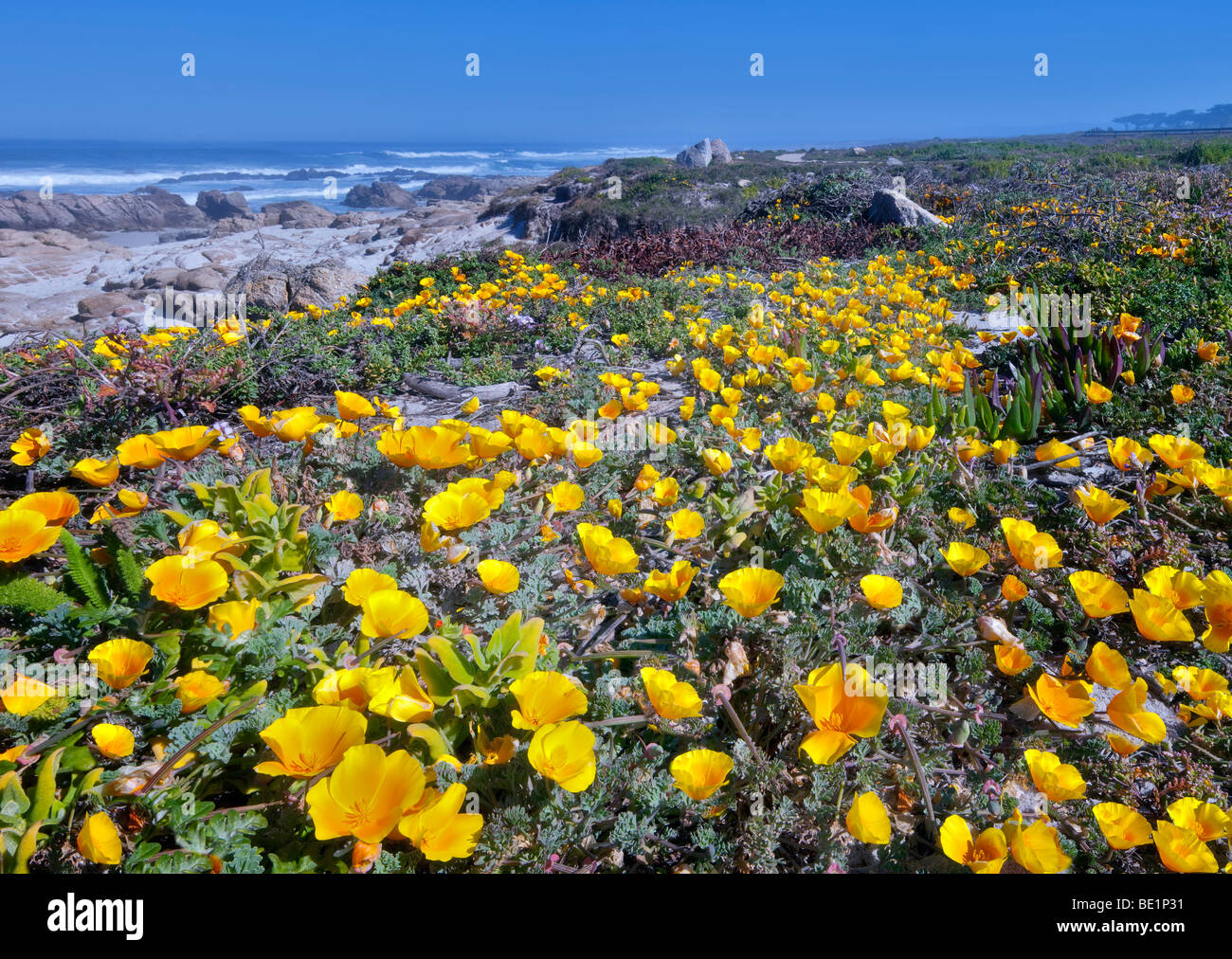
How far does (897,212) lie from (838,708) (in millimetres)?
12115

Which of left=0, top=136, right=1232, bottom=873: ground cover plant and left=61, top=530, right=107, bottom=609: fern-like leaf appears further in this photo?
left=61, top=530, right=107, bottom=609: fern-like leaf

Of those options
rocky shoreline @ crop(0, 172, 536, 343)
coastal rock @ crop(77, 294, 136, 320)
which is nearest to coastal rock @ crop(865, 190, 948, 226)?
rocky shoreline @ crop(0, 172, 536, 343)

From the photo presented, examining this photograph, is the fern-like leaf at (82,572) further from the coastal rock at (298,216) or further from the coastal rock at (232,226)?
the coastal rock at (298,216)

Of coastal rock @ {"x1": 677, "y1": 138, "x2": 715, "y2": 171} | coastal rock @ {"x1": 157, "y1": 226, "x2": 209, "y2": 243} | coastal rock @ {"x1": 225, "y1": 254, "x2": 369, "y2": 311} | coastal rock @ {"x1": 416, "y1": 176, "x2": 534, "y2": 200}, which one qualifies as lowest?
coastal rock @ {"x1": 225, "y1": 254, "x2": 369, "y2": 311}

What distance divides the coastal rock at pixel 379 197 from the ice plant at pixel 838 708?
4495cm

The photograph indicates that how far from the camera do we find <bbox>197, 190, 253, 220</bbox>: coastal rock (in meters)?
36.0

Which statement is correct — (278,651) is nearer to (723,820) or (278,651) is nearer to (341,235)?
(723,820)

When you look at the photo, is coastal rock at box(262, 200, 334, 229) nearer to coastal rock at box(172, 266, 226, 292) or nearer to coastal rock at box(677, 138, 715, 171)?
coastal rock at box(172, 266, 226, 292)

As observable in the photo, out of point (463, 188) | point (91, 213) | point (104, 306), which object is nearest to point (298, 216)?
point (91, 213)

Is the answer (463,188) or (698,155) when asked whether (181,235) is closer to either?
(463,188)

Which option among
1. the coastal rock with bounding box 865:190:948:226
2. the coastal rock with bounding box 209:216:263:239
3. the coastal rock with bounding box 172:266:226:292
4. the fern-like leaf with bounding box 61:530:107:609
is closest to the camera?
the fern-like leaf with bounding box 61:530:107:609

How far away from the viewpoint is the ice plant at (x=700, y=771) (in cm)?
135

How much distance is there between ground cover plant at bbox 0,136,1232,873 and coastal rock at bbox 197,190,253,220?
4008 centimetres

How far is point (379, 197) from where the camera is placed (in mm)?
41750
